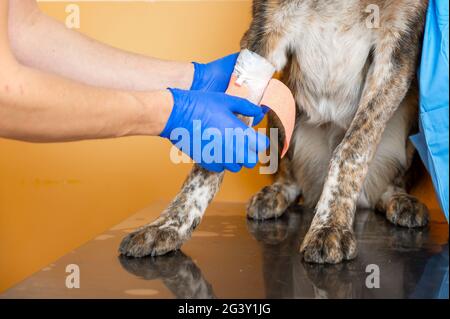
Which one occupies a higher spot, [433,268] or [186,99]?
[186,99]

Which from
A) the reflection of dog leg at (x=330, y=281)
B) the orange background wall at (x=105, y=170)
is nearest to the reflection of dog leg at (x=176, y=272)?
the reflection of dog leg at (x=330, y=281)

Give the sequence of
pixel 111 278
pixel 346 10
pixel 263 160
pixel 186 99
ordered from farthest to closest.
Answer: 1. pixel 263 160
2. pixel 346 10
3. pixel 186 99
4. pixel 111 278

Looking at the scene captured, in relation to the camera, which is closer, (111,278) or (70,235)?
(111,278)

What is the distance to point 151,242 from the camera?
179cm

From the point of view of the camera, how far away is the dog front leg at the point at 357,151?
175cm

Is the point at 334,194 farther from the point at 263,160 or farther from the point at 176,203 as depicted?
the point at 263,160

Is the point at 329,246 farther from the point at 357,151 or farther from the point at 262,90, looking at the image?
the point at 262,90

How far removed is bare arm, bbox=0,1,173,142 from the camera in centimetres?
150

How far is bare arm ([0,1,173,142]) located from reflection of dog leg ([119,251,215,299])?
12.6 inches

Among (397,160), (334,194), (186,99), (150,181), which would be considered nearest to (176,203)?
(186,99)

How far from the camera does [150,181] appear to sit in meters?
3.14

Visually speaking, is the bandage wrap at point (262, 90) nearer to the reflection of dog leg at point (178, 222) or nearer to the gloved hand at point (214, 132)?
the gloved hand at point (214, 132)

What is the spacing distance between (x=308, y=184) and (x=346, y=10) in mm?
670

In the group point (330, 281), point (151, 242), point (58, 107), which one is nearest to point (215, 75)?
point (151, 242)
